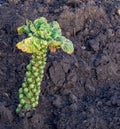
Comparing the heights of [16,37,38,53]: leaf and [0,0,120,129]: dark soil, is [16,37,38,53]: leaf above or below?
above

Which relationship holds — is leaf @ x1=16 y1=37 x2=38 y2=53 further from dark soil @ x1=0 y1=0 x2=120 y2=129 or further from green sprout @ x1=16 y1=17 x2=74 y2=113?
dark soil @ x1=0 y1=0 x2=120 y2=129

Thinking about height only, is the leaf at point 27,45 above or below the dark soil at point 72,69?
above

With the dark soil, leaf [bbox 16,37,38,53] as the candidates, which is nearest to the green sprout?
leaf [bbox 16,37,38,53]

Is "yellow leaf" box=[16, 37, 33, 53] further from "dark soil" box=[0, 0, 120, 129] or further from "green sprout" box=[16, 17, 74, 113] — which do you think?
"dark soil" box=[0, 0, 120, 129]

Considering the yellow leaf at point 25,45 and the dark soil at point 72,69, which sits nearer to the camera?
the yellow leaf at point 25,45

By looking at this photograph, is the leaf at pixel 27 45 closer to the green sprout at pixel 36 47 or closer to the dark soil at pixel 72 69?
the green sprout at pixel 36 47

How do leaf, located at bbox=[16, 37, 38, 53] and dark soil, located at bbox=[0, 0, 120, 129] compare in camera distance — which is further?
dark soil, located at bbox=[0, 0, 120, 129]

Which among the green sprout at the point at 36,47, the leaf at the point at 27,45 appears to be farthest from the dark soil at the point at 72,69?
the leaf at the point at 27,45
